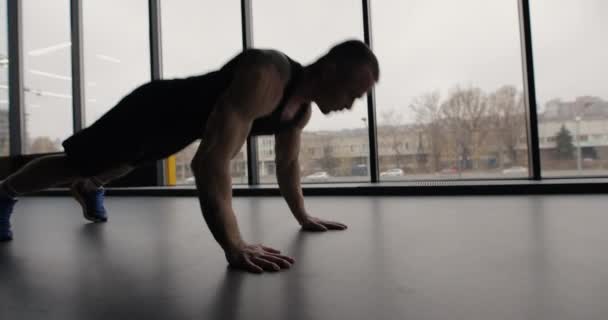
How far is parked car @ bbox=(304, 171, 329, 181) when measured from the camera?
3906 millimetres

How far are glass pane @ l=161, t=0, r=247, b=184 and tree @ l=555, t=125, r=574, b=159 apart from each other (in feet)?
9.35

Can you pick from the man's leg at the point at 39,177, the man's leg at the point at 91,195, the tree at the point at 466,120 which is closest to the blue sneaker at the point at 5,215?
the man's leg at the point at 39,177

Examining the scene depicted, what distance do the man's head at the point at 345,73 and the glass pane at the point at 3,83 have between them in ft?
19.8

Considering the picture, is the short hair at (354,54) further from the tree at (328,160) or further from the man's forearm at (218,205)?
the tree at (328,160)

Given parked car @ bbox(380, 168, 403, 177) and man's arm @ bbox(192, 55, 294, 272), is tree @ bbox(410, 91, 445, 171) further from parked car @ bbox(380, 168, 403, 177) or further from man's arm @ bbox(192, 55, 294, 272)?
man's arm @ bbox(192, 55, 294, 272)

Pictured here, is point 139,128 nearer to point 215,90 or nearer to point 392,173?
point 215,90

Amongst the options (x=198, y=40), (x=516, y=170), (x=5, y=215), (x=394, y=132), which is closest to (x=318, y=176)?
(x=394, y=132)

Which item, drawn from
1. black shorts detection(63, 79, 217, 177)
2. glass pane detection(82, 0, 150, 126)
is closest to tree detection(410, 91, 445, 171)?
black shorts detection(63, 79, 217, 177)

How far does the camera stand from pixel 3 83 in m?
5.69

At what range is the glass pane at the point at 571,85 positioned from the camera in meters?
3.12

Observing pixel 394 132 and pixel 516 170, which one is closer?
pixel 516 170

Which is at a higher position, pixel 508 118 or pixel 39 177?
pixel 508 118

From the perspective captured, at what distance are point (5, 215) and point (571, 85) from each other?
12.5 feet

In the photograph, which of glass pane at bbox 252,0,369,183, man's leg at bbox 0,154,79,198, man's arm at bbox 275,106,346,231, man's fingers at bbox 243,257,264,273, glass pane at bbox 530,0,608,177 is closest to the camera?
man's fingers at bbox 243,257,264,273
